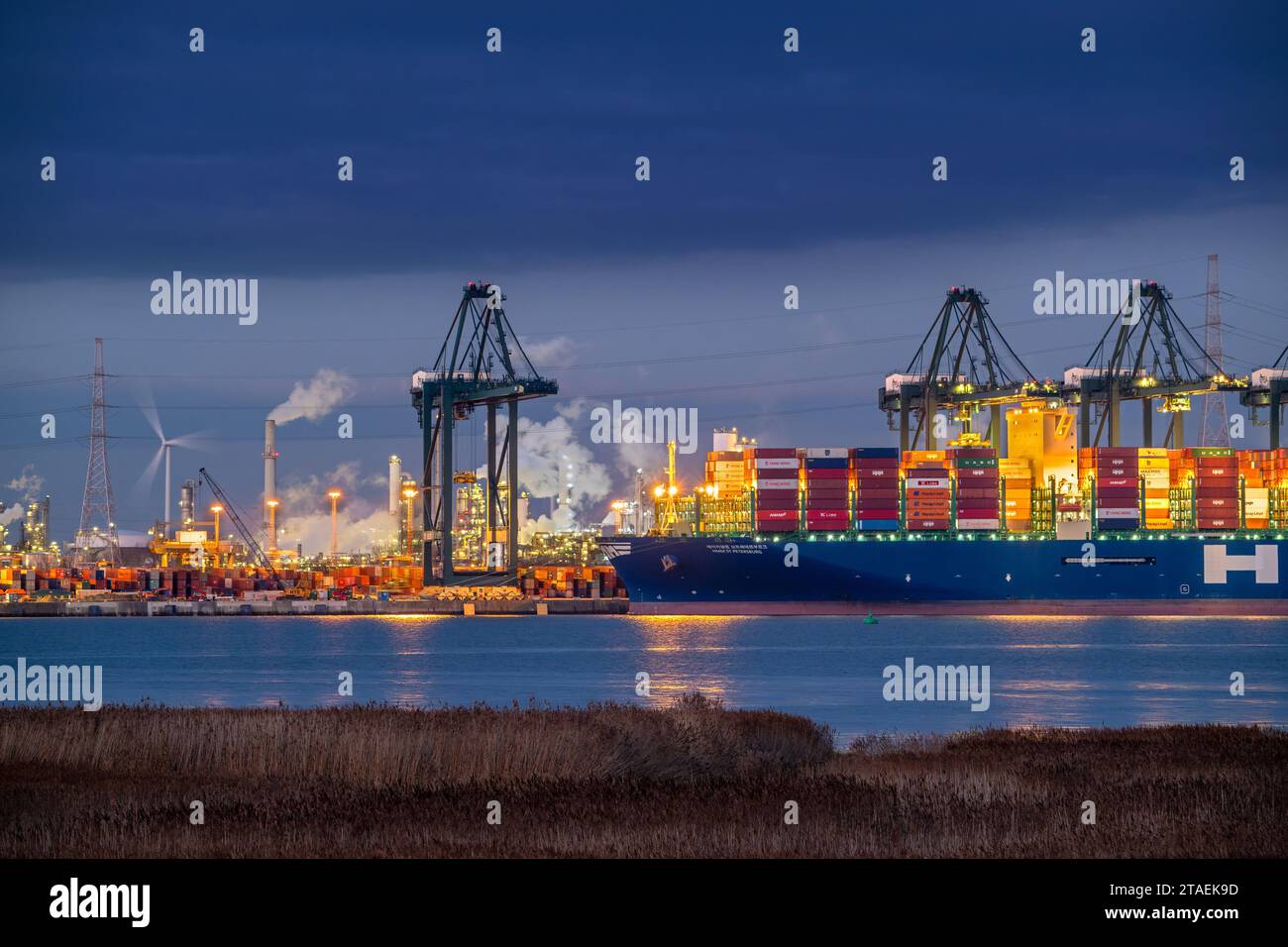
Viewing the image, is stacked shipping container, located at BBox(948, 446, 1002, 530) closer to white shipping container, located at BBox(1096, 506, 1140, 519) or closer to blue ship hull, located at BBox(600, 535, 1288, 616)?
blue ship hull, located at BBox(600, 535, 1288, 616)

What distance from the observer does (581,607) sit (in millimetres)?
132125

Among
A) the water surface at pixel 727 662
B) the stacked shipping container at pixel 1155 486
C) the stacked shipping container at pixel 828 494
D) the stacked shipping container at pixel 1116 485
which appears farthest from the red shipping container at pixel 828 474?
the stacked shipping container at pixel 1155 486

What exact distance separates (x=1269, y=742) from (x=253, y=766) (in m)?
17.8

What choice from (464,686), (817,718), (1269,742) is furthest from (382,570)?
(1269,742)

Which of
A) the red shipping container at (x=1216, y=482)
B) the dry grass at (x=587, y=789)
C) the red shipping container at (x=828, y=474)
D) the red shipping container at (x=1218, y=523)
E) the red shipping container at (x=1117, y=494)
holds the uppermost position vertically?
the red shipping container at (x=828, y=474)

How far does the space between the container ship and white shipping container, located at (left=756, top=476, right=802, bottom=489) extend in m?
0.14

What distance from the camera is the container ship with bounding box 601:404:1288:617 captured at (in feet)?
337

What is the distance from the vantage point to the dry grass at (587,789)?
61.8 feet

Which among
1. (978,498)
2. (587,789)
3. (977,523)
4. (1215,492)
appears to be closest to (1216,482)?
(1215,492)

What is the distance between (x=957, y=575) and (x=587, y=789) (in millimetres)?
84649

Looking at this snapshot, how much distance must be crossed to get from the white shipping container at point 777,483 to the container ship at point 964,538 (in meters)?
0.14

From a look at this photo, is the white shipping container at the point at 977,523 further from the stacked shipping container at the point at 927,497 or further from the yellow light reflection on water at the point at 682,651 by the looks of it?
the yellow light reflection on water at the point at 682,651
